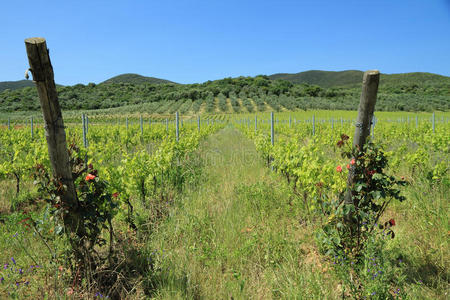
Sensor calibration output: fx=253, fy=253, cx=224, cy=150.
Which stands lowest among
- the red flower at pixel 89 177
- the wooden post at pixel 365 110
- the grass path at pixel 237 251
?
the grass path at pixel 237 251

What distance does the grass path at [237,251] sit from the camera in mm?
2096

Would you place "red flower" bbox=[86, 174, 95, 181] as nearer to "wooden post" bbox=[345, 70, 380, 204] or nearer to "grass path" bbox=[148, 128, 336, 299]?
"grass path" bbox=[148, 128, 336, 299]

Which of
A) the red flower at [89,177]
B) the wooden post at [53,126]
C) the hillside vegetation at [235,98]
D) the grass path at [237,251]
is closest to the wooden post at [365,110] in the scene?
the grass path at [237,251]

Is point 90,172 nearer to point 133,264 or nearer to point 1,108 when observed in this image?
point 133,264

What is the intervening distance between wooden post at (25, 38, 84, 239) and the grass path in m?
0.85

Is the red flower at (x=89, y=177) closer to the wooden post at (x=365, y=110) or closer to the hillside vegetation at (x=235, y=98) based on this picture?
the wooden post at (x=365, y=110)

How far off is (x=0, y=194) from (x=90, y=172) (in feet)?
13.0

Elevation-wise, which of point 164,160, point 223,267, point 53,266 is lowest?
point 223,267

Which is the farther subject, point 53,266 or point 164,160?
point 164,160

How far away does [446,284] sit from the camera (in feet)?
6.88

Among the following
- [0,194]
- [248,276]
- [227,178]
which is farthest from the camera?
[227,178]

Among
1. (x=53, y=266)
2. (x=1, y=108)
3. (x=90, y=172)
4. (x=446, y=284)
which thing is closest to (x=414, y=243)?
(x=446, y=284)

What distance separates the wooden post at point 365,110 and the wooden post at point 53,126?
2.28 metres

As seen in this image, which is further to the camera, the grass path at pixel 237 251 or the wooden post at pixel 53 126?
the grass path at pixel 237 251
